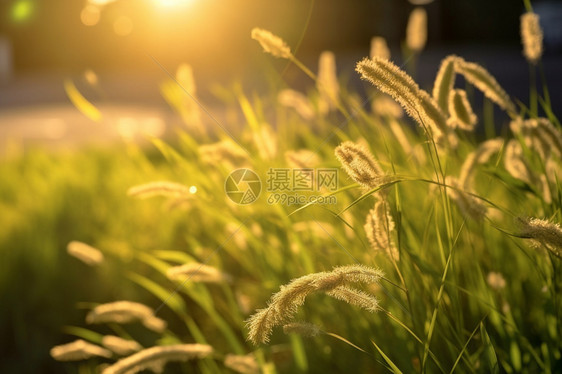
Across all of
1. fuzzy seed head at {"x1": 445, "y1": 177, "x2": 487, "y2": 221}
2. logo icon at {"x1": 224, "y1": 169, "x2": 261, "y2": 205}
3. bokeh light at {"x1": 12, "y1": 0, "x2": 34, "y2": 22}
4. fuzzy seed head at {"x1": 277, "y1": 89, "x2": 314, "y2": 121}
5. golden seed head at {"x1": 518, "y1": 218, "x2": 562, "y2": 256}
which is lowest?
golden seed head at {"x1": 518, "y1": 218, "x2": 562, "y2": 256}

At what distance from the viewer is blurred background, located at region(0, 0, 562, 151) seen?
1374 centimetres

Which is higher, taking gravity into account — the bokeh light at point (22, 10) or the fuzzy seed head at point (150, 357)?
the bokeh light at point (22, 10)

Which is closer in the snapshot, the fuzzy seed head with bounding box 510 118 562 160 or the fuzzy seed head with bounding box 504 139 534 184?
the fuzzy seed head with bounding box 510 118 562 160

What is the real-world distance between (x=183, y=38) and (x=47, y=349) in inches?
540

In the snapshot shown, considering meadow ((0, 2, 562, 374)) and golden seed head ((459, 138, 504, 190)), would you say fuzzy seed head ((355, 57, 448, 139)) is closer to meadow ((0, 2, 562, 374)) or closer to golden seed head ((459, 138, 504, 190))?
meadow ((0, 2, 562, 374))

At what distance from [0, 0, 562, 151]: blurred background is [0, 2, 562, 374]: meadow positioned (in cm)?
879

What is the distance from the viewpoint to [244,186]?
1895 mm

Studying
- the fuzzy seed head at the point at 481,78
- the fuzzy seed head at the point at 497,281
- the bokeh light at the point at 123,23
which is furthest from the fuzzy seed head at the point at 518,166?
the bokeh light at the point at 123,23

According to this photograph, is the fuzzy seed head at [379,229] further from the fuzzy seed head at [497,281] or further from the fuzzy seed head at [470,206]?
the fuzzy seed head at [497,281]

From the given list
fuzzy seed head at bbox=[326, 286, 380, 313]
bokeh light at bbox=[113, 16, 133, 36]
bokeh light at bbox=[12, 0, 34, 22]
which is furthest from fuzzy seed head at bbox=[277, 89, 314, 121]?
bokeh light at bbox=[12, 0, 34, 22]

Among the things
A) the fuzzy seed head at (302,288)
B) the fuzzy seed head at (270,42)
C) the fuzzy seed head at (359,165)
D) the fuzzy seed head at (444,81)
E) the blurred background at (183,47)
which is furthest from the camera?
the blurred background at (183,47)

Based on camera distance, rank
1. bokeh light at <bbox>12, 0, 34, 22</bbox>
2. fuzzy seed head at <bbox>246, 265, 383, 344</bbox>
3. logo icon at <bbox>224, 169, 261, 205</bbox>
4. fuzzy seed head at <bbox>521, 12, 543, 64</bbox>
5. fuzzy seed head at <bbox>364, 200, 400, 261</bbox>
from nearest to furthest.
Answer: fuzzy seed head at <bbox>246, 265, 383, 344</bbox> → fuzzy seed head at <bbox>364, 200, 400, 261</bbox> → fuzzy seed head at <bbox>521, 12, 543, 64</bbox> → logo icon at <bbox>224, 169, 261, 205</bbox> → bokeh light at <bbox>12, 0, 34, 22</bbox>

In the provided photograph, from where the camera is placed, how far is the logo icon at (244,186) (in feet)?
6.16

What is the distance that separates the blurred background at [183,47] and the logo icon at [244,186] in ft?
30.8
